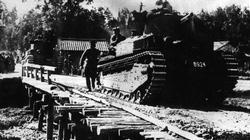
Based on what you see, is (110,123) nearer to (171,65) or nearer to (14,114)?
(171,65)

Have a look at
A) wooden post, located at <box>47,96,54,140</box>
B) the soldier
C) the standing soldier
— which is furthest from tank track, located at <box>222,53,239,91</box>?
wooden post, located at <box>47,96,54,140</box>

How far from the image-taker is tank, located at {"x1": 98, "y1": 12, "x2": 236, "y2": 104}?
13930mm

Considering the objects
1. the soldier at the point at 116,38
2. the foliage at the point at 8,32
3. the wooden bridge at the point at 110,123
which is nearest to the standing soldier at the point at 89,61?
the wooden bridge at the point at 110,123

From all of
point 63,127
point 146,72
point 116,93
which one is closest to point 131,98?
point 116,93

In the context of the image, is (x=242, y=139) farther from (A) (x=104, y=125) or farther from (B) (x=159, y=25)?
(B) (x=159, y=25)

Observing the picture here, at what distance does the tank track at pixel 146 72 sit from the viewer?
1330 cm

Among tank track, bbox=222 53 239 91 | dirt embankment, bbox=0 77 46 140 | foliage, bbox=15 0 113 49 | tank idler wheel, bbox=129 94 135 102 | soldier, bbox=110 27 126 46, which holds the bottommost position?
dirt embankment, bbox=0 77 46 140

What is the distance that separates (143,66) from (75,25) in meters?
42.3

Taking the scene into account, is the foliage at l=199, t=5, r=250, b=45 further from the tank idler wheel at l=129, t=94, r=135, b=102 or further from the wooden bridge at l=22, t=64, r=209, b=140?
the wooden bridge at l=22, t=64, r=209, b=140

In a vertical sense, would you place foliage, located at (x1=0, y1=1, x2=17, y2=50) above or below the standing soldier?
above

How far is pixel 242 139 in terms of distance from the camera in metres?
8.40

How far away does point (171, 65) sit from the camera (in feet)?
47.6

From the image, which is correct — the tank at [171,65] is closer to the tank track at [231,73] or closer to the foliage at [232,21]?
the tank track at [231,73]

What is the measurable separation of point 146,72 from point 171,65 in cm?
149
